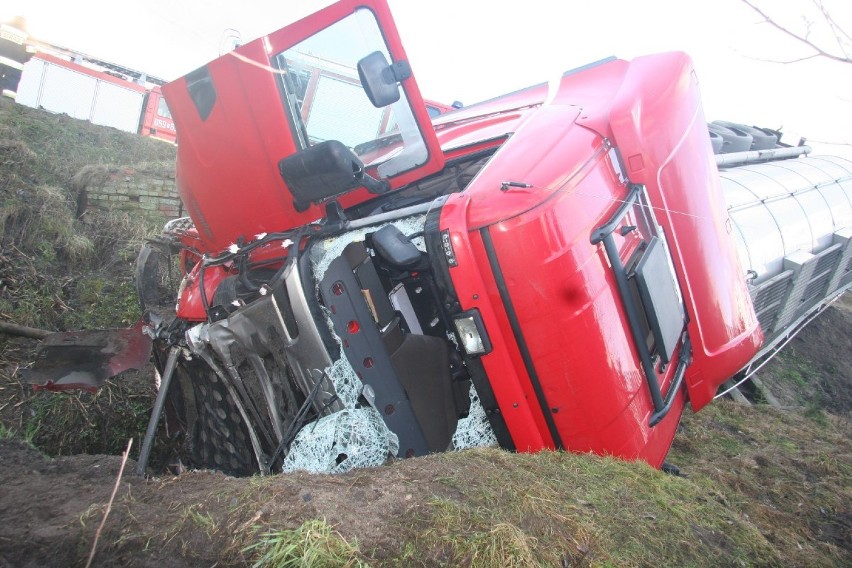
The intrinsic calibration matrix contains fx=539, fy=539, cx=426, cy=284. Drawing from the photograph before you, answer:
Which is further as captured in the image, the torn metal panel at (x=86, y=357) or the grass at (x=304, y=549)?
the torn metal panel at (x=86, y=357)

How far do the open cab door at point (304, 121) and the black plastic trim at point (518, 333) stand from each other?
2.70 ft

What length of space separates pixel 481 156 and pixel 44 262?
162 inches

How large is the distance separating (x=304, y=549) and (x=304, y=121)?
7.16ft

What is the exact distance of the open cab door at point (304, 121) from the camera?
260cm

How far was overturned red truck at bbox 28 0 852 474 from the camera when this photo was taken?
222 cm

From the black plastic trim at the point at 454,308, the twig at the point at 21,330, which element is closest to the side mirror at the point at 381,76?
the black plastic trim at the point at 454,308

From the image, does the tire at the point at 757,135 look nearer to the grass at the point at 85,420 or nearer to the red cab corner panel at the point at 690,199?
the red cab corner panel at the point at 690,199

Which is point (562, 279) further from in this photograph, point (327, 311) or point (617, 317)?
point (327, 311)

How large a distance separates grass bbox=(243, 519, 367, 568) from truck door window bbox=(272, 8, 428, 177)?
1954 millimetres

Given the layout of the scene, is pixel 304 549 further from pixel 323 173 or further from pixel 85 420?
→ pixel 85 420

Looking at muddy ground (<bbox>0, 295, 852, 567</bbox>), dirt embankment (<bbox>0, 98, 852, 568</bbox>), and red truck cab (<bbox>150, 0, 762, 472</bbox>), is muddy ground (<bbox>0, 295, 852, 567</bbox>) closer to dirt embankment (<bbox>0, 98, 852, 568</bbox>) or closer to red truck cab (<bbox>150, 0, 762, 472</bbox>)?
dirt embankment (<bbox>0, 98, 852, 568</bbox>)

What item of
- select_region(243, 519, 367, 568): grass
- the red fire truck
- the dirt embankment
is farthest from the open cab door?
the red fire truck

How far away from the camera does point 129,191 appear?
634cm

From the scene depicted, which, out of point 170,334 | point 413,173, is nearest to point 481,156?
point 413,173
